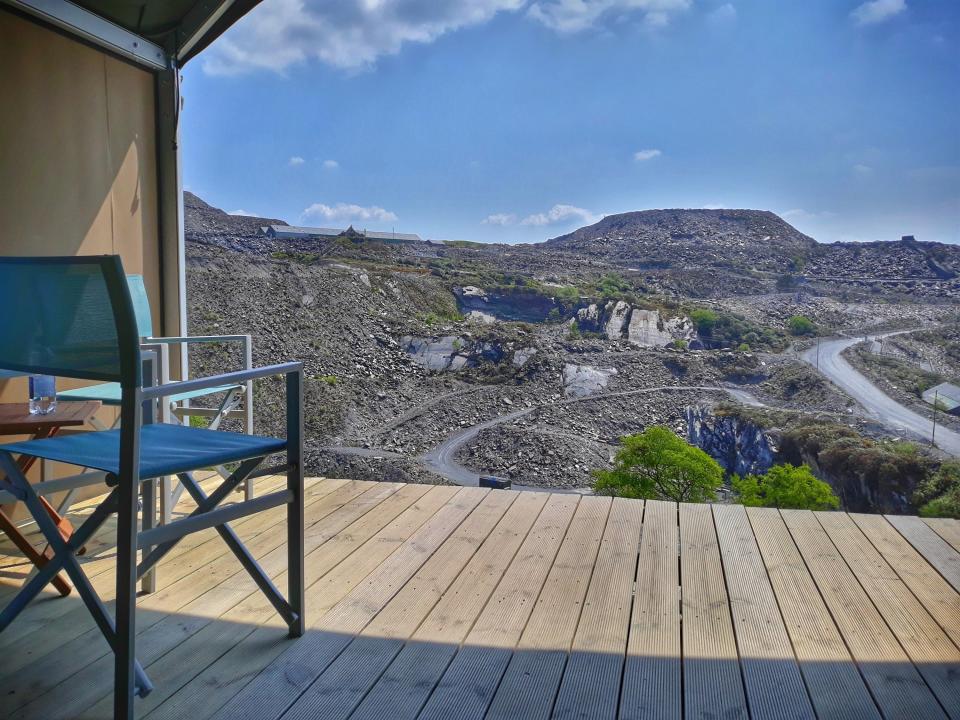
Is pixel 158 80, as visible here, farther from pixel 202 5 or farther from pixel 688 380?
pixel 688 380

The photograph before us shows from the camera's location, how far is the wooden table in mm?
1845

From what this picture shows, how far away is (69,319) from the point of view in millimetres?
1521

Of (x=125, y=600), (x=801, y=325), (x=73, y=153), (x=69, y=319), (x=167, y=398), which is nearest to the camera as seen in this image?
(x=125, y=600)

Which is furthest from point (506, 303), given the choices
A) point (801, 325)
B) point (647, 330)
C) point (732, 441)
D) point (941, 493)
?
point (941, 493)

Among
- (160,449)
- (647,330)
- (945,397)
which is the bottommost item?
(945,397)

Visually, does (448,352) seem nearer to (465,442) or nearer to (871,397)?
(465,442)

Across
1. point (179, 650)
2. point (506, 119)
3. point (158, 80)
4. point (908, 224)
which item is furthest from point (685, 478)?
point (158, 80)

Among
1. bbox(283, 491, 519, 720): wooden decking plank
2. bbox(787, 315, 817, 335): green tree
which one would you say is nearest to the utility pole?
bbox(787, 315, 817, 335): green tree

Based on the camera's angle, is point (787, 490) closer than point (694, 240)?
Yes

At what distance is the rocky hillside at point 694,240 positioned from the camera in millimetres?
4605

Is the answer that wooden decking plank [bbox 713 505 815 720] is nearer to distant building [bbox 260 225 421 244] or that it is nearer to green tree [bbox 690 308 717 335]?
green tree [bbox 690 308 717 335]

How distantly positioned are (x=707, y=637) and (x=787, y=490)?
7.71ft

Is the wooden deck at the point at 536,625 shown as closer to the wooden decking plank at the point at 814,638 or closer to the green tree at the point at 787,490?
the wooden decking plank at the point at 814,638

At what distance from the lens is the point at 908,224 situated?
4320 millimetres
